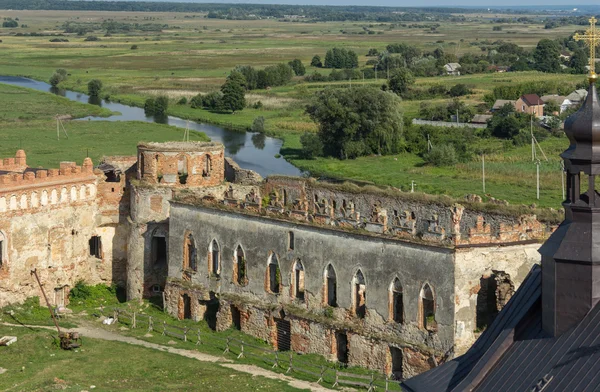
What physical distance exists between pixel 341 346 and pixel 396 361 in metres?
2.10

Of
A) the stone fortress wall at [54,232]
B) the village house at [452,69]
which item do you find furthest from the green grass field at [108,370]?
the village house at [452,69]

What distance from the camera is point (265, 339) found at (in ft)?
107

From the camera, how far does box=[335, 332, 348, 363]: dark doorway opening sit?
30562 millimetres

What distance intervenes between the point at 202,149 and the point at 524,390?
22810mm

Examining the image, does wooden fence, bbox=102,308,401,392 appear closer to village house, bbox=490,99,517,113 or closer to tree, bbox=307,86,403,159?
tree, bbox=307,86,403,159

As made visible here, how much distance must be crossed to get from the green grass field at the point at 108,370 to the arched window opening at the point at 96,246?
Result: 650 cm

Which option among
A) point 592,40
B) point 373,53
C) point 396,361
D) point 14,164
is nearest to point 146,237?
point 14,164

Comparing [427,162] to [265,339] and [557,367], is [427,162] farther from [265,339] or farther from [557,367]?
[557,367]

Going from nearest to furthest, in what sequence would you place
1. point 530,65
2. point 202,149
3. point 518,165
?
1. point 202,149
2. point 518,165
3. point 530,65

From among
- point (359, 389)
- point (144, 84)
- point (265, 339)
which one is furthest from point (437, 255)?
point (144, 84)

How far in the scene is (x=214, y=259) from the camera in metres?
34.7

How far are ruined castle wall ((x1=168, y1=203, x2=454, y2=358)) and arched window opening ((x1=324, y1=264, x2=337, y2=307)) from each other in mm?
156

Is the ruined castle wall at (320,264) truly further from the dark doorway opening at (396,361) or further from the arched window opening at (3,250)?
the arched window opening at (3,250)

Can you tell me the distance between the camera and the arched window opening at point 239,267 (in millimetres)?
33594
